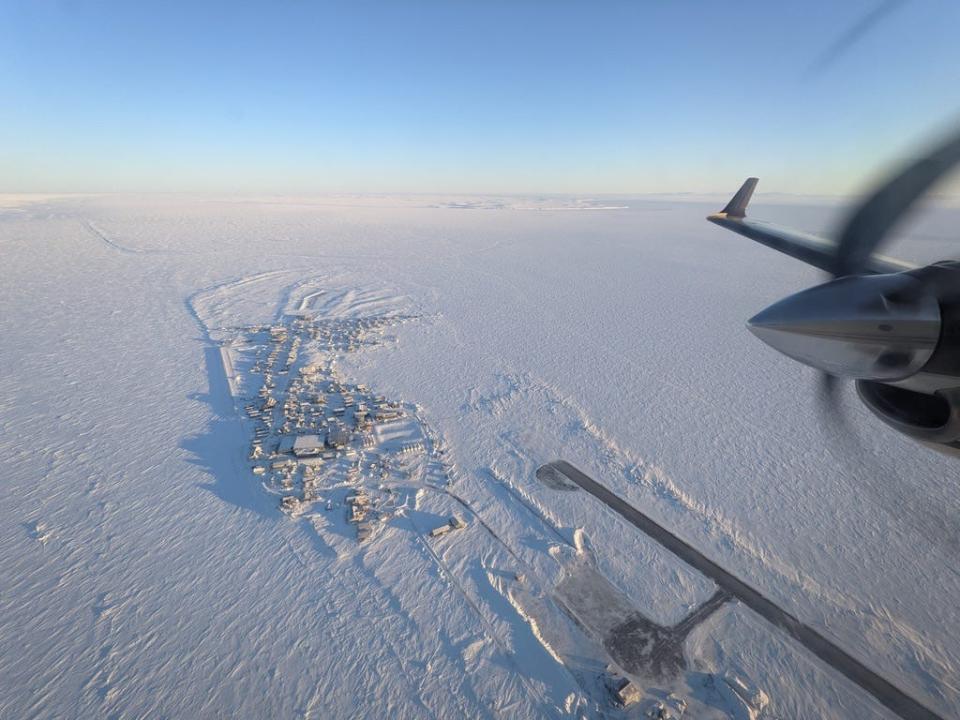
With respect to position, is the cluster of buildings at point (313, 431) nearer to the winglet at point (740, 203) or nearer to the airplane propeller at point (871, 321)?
the airplane propeller at point (871, 321)

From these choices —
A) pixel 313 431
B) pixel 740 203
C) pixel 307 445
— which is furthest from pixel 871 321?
Result: pixel 313 431

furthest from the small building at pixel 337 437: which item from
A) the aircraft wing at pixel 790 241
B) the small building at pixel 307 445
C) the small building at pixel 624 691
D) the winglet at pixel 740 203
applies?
the winglet at pixel 740 203

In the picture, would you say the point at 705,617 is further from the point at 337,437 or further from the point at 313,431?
the point at 313,431

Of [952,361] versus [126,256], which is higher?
[952,361]

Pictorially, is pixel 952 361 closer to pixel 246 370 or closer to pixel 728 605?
pixel 728 605

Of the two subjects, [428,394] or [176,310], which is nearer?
[428,394]

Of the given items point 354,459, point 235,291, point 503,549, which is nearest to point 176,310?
point 235,291
